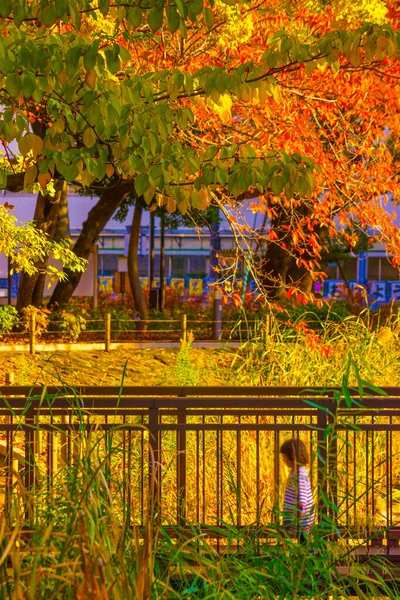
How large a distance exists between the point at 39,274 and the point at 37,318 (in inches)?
47.2

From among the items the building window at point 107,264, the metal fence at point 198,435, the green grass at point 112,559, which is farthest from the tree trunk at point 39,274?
the building window at point 107,264

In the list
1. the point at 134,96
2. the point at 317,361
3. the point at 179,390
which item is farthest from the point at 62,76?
the point at 317,361

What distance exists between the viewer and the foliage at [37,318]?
22.4m

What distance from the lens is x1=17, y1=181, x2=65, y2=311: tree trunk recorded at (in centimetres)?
2319

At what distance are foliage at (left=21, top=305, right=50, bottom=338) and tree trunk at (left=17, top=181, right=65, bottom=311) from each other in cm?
Answer: 52

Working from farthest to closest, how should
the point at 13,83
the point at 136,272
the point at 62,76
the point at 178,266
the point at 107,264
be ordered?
the point at 107,264 < the point at 178,266 < the point at 136,272 < the point at 62,76 < the point at 13,83

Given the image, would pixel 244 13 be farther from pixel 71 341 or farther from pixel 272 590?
pixel 71 341

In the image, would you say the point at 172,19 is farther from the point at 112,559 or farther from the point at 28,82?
the point at 112,559

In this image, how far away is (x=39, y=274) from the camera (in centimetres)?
2353

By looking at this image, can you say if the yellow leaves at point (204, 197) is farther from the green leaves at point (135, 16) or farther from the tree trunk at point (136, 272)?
the tree trunk at point (136, 272)

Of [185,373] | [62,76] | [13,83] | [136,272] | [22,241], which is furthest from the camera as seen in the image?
[136,272]

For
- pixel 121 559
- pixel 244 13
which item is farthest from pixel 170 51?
pixel 121 559

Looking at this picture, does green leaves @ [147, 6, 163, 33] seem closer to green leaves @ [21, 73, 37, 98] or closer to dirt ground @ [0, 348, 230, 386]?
green leaves @ [21, 73, 37, 98]

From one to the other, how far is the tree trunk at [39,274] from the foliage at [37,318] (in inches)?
20.7
